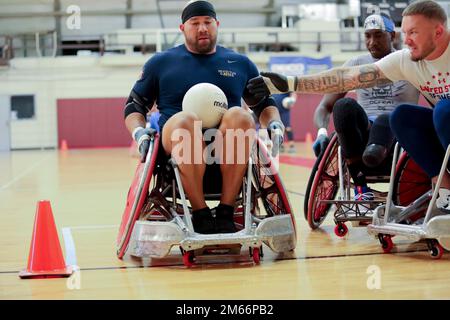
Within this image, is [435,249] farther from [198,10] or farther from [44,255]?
[44,255]

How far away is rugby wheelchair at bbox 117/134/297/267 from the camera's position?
3.79m

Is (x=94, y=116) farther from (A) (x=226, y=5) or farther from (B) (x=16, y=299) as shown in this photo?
(B) (x=16, y=299)

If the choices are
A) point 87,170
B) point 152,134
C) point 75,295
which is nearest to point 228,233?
point 152,134

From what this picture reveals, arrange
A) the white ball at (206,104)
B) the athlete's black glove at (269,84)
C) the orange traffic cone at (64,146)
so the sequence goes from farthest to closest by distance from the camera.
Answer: the orange traffic cone at (64,146) < the athlete's black glove at (269,84) < the white ball at (206,104)

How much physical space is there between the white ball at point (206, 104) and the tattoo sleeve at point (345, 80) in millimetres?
540

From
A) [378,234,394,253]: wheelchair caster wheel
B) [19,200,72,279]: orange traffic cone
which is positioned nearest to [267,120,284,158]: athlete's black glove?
[378,234,394,253]: wheelchair caster wheel

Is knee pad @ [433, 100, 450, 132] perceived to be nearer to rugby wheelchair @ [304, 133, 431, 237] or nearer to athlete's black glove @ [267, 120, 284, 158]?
rugby wheelchair @ [304, 133, 431, 237]

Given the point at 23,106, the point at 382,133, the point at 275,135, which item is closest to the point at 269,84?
the point at 275,135

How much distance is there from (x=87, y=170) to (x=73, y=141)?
1095 cm

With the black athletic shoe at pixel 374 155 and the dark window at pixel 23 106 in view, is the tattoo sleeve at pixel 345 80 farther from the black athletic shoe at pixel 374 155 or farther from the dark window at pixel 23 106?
the dark window at pixel 23 106

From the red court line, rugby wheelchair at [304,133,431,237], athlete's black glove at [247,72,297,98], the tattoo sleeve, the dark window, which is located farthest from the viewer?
the dark window

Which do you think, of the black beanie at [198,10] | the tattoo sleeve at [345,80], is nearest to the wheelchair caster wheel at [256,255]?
the tattoo sleeve at [345,80]

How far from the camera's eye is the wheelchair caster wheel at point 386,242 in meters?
4.24

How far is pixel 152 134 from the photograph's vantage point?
415 cm
